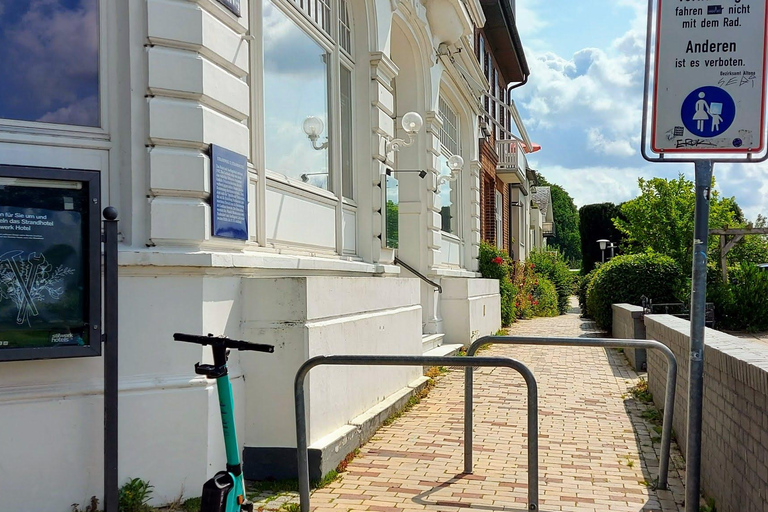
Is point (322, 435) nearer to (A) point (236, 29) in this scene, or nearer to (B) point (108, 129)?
(B) point (108, 129)

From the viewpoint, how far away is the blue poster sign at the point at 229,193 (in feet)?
17.5

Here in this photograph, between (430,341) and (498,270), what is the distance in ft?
23.3

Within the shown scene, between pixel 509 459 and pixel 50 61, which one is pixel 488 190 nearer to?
pixel 509 459

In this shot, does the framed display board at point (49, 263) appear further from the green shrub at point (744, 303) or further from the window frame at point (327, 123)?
the green shrub at point (744, 303)

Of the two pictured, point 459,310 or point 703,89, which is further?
point 459,310

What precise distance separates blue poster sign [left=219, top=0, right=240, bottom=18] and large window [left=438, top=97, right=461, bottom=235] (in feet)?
29.1

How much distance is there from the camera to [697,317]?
13.1 feet

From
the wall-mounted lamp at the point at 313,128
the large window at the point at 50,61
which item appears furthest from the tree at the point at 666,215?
the large window at the point at 50,61

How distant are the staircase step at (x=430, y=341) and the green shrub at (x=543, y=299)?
13.3m

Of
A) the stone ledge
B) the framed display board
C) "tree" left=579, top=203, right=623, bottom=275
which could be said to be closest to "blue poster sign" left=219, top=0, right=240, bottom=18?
the framed display board

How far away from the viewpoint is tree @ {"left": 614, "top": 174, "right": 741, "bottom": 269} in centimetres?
2378

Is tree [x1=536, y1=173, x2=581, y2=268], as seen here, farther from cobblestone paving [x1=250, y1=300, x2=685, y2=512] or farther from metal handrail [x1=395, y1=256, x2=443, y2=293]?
cobblestone paving [x1=250, y1=300, x2=685, y2=512]

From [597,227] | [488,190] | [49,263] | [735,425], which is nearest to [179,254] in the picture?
[49,263]

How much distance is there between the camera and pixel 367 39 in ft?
31.7
